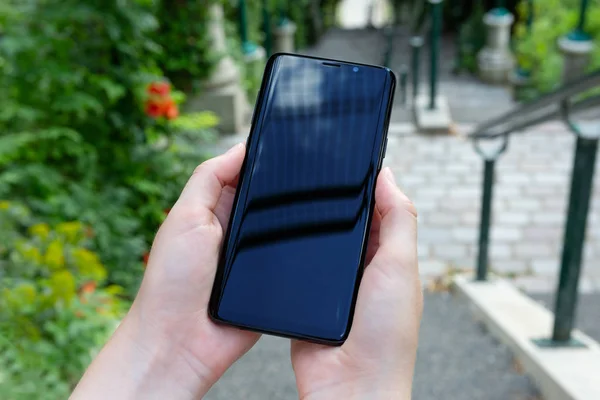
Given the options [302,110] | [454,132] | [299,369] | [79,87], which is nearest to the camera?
[299,369]

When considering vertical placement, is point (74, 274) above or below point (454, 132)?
above

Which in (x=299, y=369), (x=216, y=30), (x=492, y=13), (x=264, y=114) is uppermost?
(x=264, y=114)

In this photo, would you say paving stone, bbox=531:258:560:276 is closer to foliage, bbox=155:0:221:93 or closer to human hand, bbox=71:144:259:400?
human hand, bbox=71:144:259:400

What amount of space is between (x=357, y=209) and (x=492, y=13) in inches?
439

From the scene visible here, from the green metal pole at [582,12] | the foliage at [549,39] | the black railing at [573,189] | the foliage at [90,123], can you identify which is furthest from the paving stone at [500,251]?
the foliage at [549,39]

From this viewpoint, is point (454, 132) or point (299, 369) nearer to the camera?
point (299, 369)

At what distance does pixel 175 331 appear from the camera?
124 centimetres

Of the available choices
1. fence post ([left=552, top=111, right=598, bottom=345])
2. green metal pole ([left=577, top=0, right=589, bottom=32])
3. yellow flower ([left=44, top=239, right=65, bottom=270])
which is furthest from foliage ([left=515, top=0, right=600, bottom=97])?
yellow flower ([left=44, top=239, right=65, bottom=270])

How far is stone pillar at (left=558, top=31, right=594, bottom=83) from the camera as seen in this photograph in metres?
8.23

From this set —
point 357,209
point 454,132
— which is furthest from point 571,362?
point 454,132

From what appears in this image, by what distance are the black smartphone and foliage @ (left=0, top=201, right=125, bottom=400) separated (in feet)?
3.50

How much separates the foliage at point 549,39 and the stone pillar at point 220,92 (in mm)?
5011

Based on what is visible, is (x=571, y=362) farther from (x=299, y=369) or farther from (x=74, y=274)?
(x=74, y=274)

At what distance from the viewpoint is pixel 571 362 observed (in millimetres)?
2268
